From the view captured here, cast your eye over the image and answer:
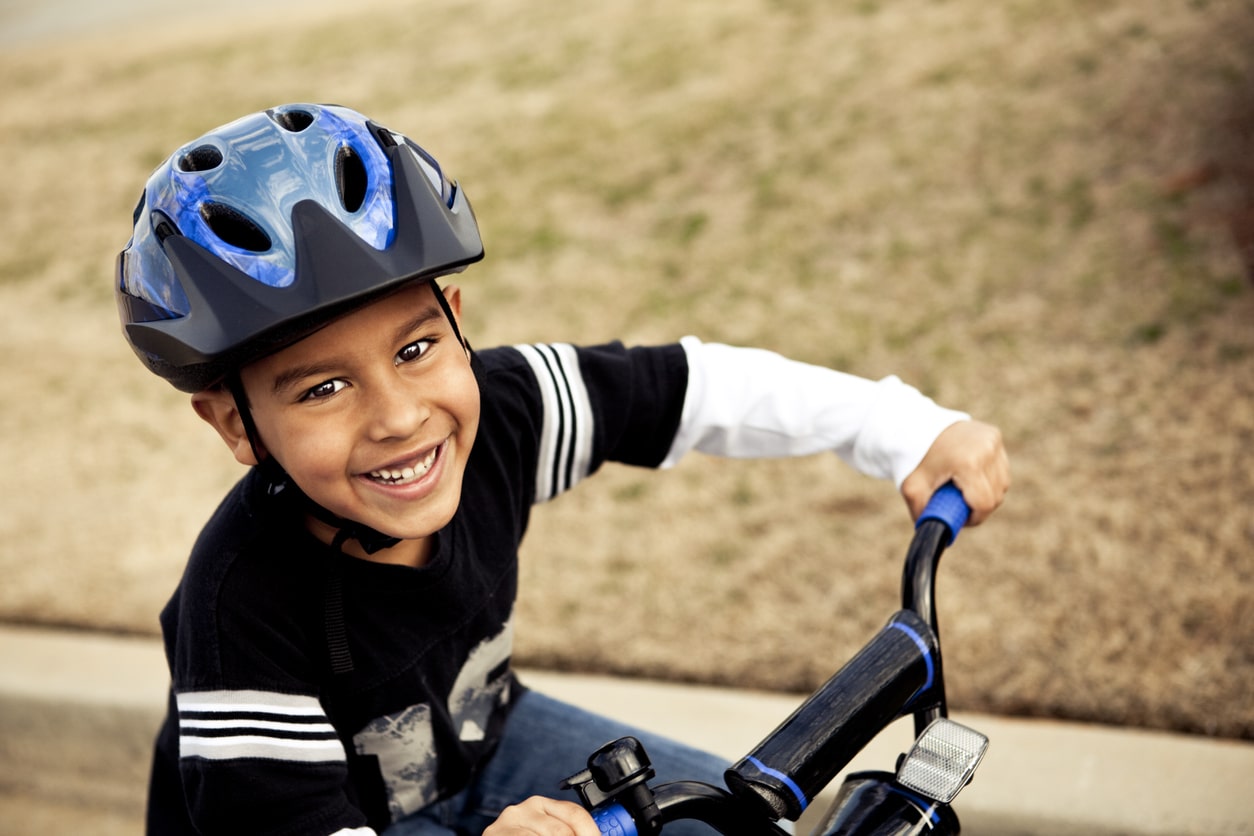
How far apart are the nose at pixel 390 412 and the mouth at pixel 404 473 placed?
65mm

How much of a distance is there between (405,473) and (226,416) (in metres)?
0.32

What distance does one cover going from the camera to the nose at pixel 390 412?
68.8 inches

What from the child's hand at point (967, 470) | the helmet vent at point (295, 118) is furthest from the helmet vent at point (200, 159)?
the child's hand at point (967, 470)

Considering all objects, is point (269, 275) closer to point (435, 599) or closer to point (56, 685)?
point (435, 599)

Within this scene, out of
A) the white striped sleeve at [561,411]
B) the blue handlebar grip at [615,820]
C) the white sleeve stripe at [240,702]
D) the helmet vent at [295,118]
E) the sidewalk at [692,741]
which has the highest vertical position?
the helmet vent at [295,118]

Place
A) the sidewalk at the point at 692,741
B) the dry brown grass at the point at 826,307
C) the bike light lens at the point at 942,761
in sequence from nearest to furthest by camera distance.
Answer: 1. the bike light lens at the point at 942,761
2. the sidewalk at the point at 692,741
3. the dry brown grass at the point at 826,307

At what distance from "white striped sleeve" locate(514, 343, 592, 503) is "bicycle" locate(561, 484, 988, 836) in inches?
28.1

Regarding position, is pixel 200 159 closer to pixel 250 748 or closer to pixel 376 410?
pixel 376 410

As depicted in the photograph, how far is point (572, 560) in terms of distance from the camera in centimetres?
406

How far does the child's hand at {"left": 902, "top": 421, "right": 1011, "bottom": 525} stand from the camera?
79.8 inches

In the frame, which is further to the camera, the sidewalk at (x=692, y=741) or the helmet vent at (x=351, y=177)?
the sidewalk at (x=692, y=741)

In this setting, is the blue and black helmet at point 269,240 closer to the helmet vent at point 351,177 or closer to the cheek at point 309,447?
the helmet vent at point 351,177

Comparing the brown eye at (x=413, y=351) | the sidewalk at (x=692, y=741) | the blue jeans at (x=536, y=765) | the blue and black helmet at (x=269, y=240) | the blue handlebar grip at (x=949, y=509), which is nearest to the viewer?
the blue and black helmet at (x=269, y=240)

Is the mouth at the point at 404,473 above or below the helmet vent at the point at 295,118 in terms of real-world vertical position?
below
